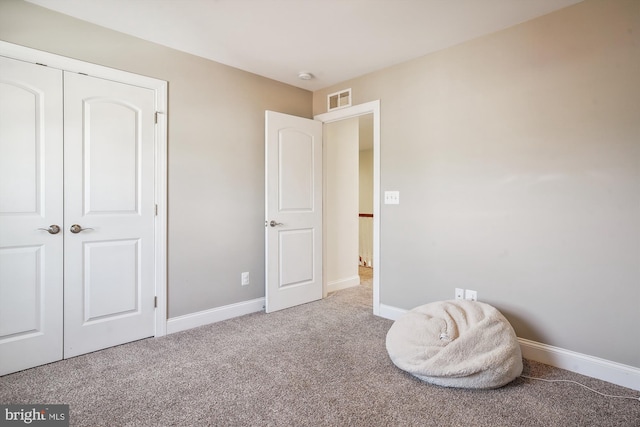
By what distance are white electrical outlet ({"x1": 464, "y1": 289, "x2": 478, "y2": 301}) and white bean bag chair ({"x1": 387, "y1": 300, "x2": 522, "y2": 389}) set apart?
0.33 meters

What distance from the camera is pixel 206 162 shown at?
9.83 feet

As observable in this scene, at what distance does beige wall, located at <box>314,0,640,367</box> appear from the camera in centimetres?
199

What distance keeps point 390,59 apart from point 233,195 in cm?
194

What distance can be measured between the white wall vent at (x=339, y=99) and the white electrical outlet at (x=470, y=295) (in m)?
2.16

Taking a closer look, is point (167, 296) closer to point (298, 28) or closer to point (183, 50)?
point (183, 50)

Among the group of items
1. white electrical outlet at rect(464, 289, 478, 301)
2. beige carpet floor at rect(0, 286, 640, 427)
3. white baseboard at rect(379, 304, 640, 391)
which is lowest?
beige carpet floor at rect(0, 286, 640, 427)

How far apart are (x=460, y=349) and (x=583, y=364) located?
912mm

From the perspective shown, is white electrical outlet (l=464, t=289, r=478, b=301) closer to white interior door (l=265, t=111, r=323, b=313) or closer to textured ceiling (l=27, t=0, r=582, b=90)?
white interior door (l=265, t=111, r=323, b=313)

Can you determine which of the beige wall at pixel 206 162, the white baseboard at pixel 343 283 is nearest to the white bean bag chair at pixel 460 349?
the beige wall at pixel 206 162

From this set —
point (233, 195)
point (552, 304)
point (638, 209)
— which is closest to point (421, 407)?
point (552, 304)

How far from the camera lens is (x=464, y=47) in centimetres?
264

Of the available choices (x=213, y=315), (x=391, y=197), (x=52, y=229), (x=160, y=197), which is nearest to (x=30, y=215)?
(x=52, y=229)

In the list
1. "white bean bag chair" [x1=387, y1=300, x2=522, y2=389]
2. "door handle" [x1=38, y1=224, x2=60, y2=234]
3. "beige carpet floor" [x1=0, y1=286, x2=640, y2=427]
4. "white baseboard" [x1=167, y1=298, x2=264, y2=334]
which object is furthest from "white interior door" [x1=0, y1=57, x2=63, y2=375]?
"white bean bag chair" [x1=387, y1=300, x2=522, y2=389]

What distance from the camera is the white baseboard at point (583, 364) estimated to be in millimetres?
1966
